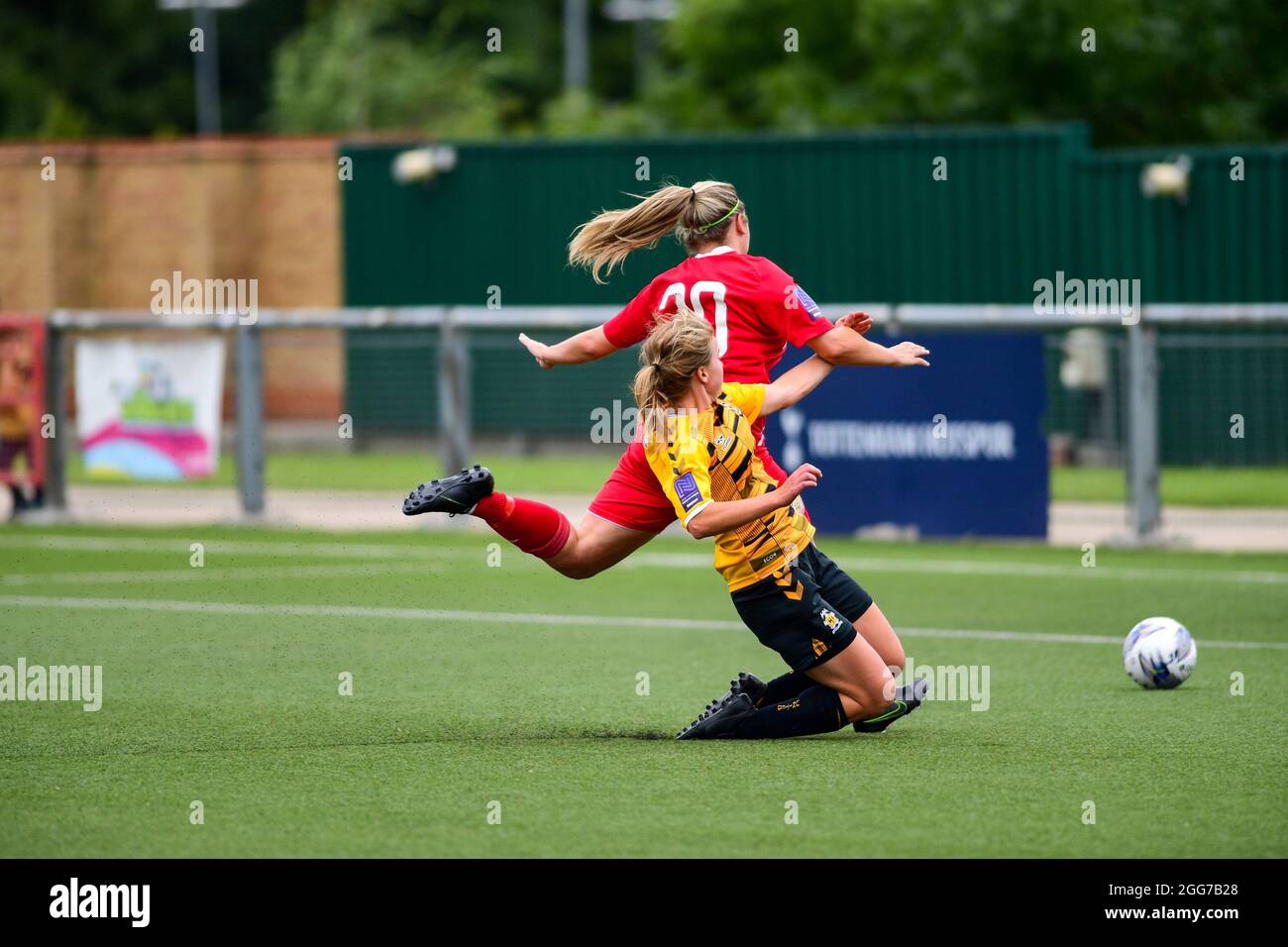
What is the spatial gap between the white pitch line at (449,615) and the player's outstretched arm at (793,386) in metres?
3.33

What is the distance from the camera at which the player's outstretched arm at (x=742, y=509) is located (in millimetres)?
6750

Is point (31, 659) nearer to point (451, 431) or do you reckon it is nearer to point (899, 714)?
point (899, 714)

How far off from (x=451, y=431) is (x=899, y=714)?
29.4 feet

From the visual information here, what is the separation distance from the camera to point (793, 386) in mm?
7535

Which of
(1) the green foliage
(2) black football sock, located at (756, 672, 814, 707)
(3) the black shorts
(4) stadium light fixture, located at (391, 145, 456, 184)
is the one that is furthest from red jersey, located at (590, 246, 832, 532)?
(4) stadium light fixture, located at (391, 145, 456, 184)

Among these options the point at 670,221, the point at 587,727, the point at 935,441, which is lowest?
the point at 587,727

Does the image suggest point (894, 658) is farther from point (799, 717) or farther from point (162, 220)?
point (162, 220)

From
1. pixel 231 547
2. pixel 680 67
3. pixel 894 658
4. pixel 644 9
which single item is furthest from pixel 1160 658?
pixel 680 67

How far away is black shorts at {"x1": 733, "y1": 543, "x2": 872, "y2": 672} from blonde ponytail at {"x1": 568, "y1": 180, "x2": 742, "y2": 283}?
136cm

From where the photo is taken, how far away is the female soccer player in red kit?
24.5ft

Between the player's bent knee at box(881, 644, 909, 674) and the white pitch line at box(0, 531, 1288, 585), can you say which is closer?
the player's bent knee at box(881, 644, 909, 674)

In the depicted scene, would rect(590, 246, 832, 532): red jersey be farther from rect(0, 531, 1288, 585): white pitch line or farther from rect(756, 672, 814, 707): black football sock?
rect(0, 531, 1288, 585): white pitch line

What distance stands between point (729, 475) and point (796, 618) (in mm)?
572
